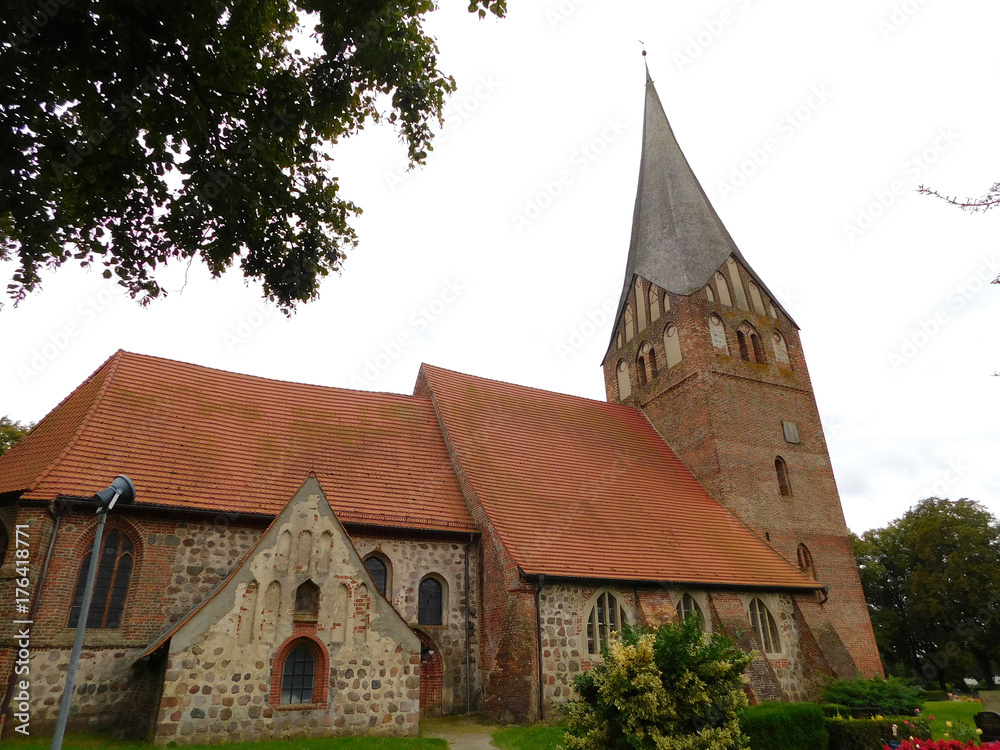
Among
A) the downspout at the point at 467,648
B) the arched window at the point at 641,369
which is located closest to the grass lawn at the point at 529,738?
the downspout at the point at 467,648

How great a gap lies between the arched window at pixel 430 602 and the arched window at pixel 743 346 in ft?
41.6

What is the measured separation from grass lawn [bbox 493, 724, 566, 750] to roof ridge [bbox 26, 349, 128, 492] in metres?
8.81

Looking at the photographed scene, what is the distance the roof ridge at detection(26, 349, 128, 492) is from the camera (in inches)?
423

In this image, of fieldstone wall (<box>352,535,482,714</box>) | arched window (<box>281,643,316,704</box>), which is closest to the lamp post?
arched window (<box>281,643,316,704</box>)

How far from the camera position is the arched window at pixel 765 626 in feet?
48.7

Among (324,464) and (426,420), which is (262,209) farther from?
(426,420)

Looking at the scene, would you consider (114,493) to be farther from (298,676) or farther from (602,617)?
(602,617)

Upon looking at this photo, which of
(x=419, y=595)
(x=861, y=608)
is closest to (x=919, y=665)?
(x=861, y=608)

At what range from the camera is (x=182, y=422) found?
1350 centimetres

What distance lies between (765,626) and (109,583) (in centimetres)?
1404

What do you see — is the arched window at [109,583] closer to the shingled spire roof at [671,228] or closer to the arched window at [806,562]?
the arched window at [806,562]

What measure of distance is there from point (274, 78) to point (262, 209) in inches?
55.5

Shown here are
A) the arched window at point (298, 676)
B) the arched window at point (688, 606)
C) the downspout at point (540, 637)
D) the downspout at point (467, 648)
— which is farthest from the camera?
the arched window at point (688, 606)

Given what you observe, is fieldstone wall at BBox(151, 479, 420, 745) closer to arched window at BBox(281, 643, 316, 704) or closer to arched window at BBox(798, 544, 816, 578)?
arched window at BBox(281, 643, 316, 704)
